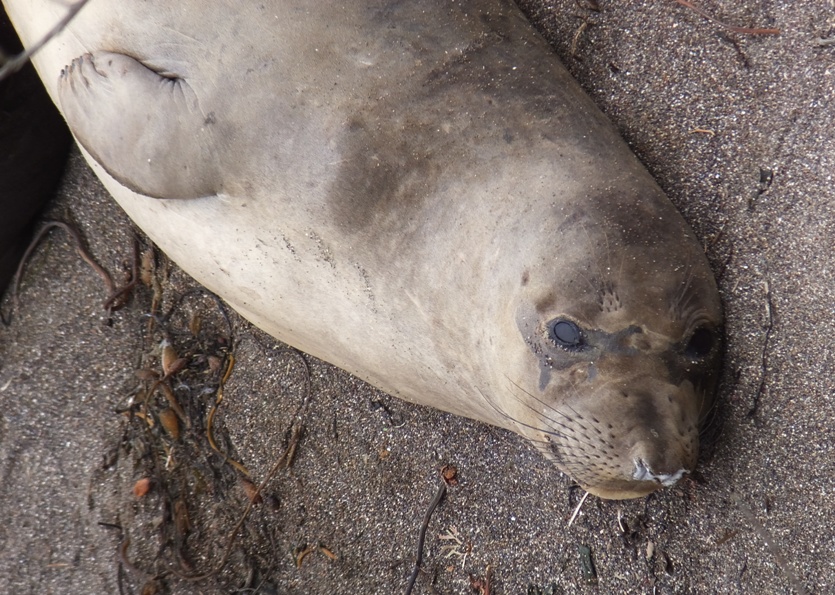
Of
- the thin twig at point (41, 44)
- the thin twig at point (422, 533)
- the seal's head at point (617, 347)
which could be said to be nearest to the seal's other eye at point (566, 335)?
the seal's head at point (617, 347)

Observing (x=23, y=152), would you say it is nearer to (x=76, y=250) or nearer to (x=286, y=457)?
(x=76, y=250)

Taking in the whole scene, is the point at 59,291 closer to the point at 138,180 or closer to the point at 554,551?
the point at 138,180

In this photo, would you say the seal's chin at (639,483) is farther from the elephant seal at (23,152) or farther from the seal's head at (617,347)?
the elephant seal at (23,152)

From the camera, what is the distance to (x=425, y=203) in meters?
2.33

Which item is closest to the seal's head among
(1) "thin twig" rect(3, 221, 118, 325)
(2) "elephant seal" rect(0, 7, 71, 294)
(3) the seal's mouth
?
(3) the seal's mouth

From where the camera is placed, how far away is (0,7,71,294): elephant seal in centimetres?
299

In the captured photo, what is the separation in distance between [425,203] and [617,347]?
722mm

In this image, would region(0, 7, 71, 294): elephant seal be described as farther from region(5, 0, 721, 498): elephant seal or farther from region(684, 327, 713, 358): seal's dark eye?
region(684, 327, 713, 358): seal's dark eye

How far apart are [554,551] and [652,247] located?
126 cm

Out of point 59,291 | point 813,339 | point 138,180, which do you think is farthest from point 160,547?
point 813,339

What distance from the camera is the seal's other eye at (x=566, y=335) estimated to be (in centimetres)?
204

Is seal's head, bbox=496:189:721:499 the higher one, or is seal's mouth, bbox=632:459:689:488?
seal's head, bbox=496:189:721:499

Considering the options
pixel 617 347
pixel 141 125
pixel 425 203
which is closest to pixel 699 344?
pixel 617 347

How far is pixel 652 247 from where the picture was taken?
212cm
